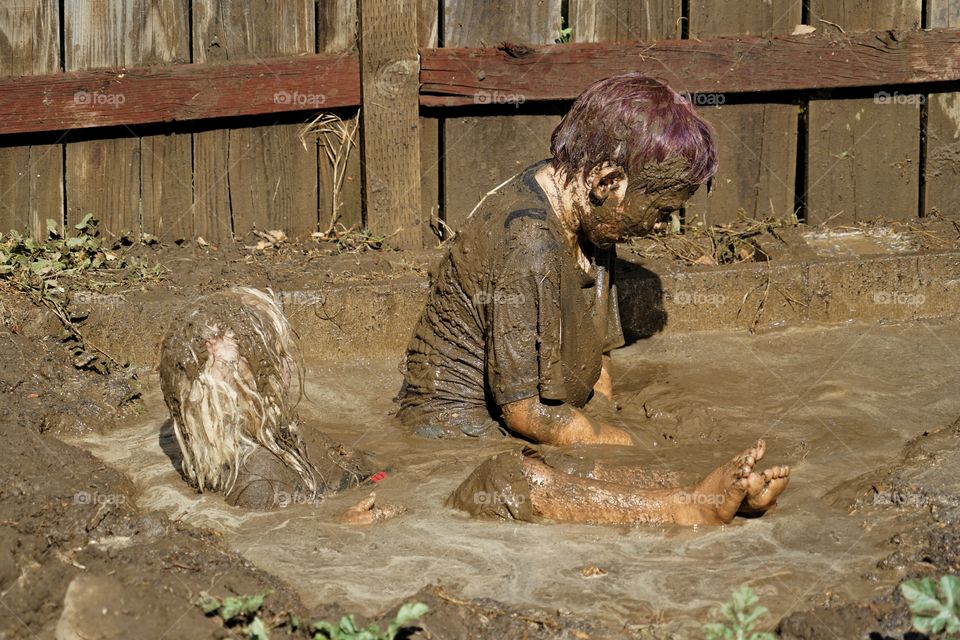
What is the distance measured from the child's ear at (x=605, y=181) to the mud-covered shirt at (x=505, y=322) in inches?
8.3

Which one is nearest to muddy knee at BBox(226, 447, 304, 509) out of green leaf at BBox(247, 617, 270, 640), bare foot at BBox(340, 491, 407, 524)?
bare foot at BBox(340, 491, 407, 524)

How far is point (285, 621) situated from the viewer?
371 cm

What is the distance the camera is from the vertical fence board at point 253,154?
7129mm

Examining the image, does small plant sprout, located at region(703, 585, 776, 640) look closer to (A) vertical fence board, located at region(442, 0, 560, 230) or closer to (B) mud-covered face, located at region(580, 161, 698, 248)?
(B) mud-covered face, located at region(580, 161, 698, 248)

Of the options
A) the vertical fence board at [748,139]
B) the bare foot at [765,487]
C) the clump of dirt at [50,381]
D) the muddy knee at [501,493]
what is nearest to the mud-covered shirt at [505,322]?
the muddy knee at [501,493]

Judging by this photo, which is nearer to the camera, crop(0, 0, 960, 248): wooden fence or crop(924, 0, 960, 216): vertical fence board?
crop(0, 0, 960, 248): wooden fence

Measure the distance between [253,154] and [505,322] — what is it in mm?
2760

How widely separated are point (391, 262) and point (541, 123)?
4.18 feet

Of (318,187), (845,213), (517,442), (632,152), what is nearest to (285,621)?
(517,442)

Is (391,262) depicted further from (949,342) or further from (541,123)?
(949,342)

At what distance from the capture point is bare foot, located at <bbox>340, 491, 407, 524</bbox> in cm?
466

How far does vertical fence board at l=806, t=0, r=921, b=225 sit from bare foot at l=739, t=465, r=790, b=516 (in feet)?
12.1

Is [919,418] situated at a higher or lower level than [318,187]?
lower

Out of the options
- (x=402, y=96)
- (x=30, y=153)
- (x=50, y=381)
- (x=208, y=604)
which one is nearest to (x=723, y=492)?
(x=208, y=604)
